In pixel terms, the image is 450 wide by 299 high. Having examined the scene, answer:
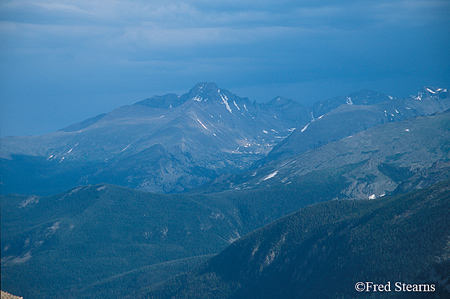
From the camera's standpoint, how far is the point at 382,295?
181m

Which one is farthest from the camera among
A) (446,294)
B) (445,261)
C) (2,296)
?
(445,261)

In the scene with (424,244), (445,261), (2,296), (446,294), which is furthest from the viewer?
(424,244)

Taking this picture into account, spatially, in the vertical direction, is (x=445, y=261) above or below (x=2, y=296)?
below

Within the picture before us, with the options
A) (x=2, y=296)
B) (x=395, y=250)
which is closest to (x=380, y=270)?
(x=395, y=250)

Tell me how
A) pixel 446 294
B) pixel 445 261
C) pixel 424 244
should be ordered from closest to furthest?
pixel 446 294 < pixel 445 261 < pixel 424 244

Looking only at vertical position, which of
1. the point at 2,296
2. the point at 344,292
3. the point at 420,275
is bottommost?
the point at 344,292

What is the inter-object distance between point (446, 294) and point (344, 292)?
43573 millimetres

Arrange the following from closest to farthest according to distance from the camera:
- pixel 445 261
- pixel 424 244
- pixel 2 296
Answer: pixel 2 296 < pixel 445 261 < pixel 424 244

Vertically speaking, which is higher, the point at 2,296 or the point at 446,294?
the point at 2,296

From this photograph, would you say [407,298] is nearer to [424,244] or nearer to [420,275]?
[420,275]

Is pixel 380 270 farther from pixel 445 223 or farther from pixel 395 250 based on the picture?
pixel 445 223

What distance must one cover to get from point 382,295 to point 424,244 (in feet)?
80.9

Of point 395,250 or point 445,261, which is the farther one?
point 395,250

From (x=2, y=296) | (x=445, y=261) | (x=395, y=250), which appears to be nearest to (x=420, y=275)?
(x=445, y=261)
